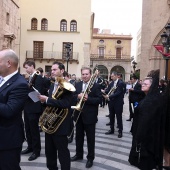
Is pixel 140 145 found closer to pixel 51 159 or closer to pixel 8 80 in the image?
pixel 51 159

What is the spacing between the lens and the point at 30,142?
617cm

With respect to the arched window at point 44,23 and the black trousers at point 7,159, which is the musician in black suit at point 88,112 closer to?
the black trousers at point 7,159

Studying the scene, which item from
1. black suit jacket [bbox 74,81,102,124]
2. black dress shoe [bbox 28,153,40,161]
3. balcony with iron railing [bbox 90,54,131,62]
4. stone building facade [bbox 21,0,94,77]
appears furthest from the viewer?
balcony with iron railing [bbox 90,54,131,62]

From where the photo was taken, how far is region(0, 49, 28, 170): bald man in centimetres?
315

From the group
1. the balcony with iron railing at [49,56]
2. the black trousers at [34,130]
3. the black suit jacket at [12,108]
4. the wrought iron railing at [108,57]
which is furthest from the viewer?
the wrought iron railing at [108,57]

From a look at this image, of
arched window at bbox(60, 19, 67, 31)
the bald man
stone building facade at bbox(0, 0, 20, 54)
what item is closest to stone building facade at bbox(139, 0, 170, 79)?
stone building facade at bbox(0, 0, 20, 54)

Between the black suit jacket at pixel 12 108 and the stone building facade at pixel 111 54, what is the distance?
55.2 meters

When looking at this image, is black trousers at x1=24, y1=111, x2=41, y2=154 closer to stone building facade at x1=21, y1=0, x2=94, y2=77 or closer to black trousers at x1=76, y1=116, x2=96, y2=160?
black trousers at x1=76, y1=116, x2=96, y2=160

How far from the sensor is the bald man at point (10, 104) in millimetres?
3148

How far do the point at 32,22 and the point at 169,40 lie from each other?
2301 centimetres

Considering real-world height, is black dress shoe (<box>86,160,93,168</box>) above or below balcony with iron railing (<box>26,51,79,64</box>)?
below

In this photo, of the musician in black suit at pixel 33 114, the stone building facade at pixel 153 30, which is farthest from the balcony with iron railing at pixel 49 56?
the musician in black suit at pixel 33 114

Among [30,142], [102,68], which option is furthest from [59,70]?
[102,68]

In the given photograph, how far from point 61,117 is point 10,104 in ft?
4.33
